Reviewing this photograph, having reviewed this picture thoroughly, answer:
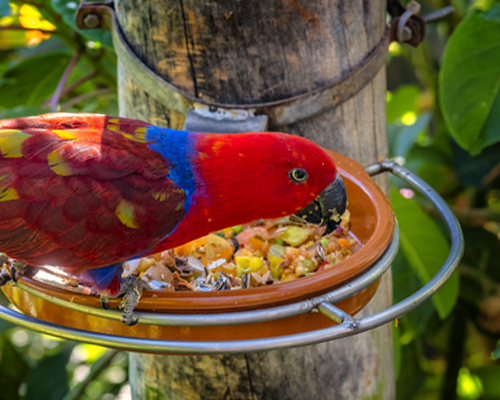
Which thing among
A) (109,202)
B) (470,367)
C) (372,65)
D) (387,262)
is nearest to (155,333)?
(109,202)

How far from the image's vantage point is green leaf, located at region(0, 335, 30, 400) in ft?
5.94

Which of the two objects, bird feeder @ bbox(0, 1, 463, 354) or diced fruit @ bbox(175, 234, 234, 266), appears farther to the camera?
diced fruit @ bbox(175, 234, 234, 266)

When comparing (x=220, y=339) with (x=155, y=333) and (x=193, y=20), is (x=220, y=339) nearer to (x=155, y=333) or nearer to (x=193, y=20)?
(x=155, y=333)

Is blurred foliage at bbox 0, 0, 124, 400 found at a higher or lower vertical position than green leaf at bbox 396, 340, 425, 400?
higher

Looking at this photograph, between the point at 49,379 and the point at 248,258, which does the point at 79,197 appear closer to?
the point at 248,258

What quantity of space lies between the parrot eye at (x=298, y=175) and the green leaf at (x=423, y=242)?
0.69 m

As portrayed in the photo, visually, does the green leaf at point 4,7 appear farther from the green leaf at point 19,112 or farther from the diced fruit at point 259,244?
the diced fruit at point 259,244

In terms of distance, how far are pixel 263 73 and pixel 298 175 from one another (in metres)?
0.30

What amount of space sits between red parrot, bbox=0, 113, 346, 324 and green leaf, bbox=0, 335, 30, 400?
1237mm

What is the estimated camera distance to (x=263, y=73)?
1010 millimetres

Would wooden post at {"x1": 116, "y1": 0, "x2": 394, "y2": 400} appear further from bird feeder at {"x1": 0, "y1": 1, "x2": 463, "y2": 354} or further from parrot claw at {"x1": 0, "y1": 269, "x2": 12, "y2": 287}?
parrot claw at {"x1": 0, "y1": 269, "x2": 12, "y2": 287}

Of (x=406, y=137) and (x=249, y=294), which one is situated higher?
(x=249, y=294)

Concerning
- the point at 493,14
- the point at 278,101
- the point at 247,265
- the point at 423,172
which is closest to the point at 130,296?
the point at 247,265

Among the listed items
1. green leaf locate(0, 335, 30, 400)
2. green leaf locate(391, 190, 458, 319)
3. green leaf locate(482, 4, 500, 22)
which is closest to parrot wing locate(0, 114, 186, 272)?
green leaf locate(391, 190, 458, 319)
